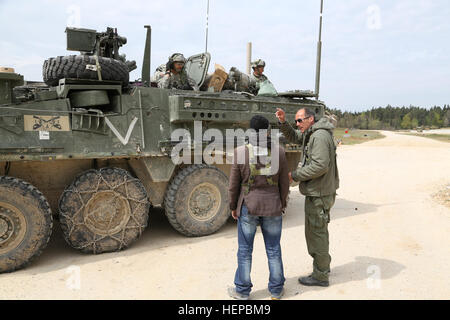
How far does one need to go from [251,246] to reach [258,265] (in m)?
1.18

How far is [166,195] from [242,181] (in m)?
2.61

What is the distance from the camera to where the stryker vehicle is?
5.04 metres

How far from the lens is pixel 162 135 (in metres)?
6.27

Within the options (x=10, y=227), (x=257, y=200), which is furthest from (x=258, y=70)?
(x=10, y=227)

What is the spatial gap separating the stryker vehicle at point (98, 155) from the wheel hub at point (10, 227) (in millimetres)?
12

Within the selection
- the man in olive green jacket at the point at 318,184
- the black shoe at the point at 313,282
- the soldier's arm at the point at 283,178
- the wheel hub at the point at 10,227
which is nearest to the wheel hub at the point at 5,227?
the wheel hub at the point at 10,227

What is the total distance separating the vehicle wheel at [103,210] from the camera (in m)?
5.44

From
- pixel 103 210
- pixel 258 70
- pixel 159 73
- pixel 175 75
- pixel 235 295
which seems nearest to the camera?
pixel 235 295

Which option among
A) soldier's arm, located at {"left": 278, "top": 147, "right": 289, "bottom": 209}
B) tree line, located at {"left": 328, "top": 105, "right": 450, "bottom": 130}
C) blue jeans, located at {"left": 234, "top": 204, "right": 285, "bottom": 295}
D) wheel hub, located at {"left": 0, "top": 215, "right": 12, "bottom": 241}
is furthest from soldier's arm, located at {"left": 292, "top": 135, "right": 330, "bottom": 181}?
tree line, located at {"left": 328, "top": 105, "right": 450, "bottom": 130}

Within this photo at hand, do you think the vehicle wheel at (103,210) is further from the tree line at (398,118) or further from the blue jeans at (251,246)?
the tree line at (398,118)

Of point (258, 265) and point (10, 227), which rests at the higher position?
point (10, 227)

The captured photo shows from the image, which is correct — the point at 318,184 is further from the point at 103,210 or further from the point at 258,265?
the point at 103,210

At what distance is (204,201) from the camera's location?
665cm
